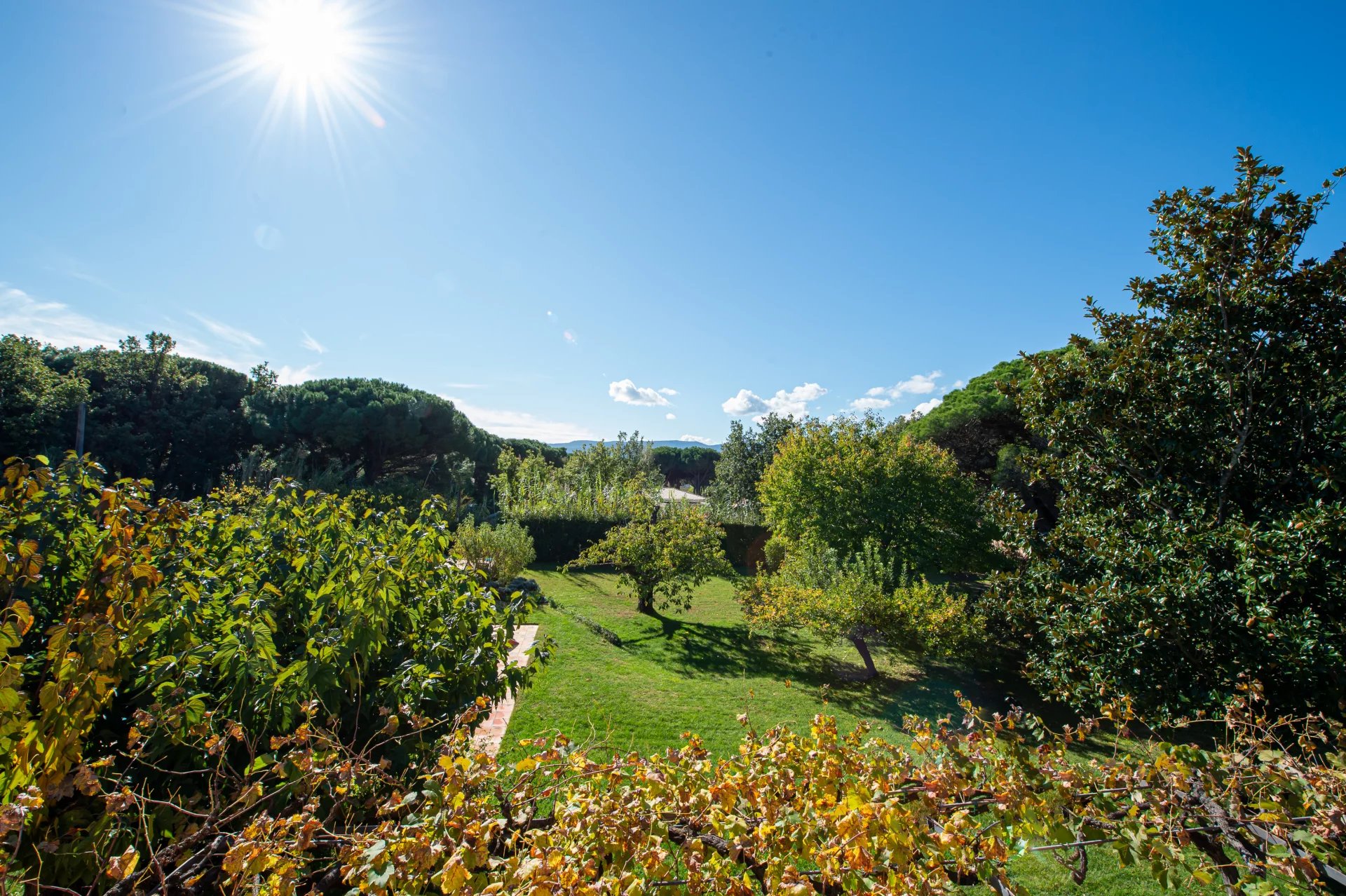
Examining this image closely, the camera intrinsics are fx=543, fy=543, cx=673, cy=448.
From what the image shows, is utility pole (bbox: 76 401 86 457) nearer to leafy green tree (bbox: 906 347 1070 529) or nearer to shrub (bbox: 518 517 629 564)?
shrub (bbox: 518 517 629 564)

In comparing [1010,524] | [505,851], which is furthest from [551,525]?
[505,851]

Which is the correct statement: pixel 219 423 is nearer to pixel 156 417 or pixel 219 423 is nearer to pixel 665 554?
pixel 156 417

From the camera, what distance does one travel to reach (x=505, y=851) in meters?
1.71

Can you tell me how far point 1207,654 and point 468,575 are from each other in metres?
5.88

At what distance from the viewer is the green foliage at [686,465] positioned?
51656 millimetres

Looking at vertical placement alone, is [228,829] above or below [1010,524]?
below

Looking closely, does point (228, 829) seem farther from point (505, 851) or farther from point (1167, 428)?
point (1167, 428)

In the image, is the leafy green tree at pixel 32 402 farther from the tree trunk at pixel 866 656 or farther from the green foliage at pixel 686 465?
the green foliage at pixel 686 465

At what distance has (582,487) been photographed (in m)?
24.5

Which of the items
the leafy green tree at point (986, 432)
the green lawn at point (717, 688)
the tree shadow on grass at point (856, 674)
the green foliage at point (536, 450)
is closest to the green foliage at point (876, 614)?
the tree shadow on grass at point (856, 674)

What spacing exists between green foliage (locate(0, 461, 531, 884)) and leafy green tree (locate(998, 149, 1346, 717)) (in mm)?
5187

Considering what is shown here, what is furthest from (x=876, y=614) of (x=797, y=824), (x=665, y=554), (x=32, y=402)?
(x=32, y=402)

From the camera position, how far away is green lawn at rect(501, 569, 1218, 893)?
5496mm

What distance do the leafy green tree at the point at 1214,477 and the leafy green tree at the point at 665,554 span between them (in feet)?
22.7
